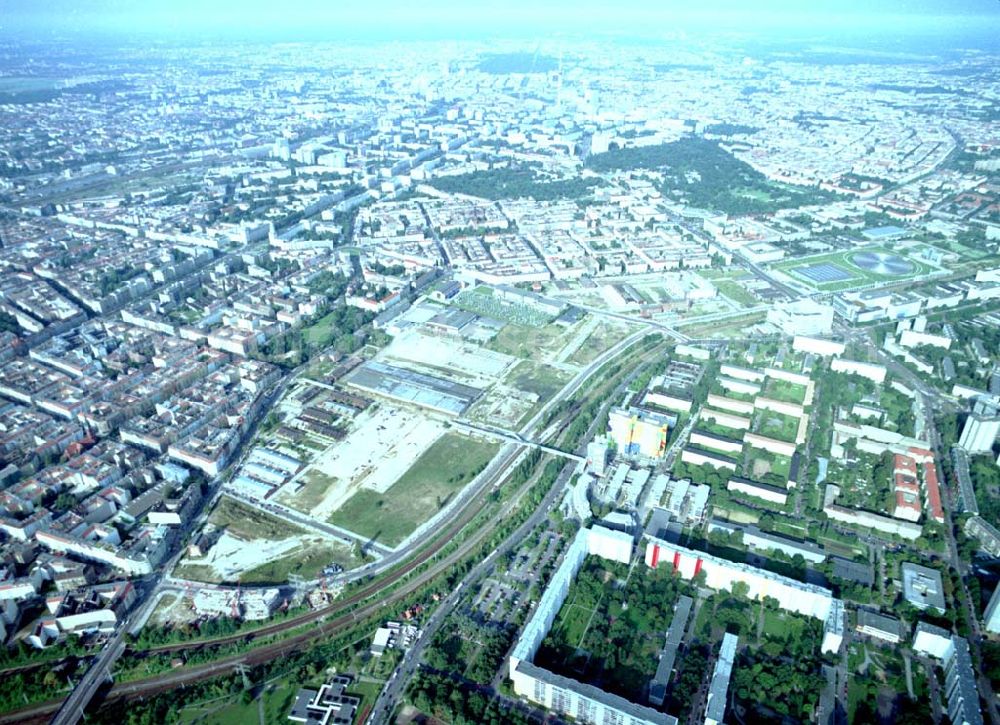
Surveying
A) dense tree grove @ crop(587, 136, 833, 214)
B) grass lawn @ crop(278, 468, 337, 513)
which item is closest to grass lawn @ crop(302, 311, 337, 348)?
grass lawn @ crop(278, 468, 337, 513)

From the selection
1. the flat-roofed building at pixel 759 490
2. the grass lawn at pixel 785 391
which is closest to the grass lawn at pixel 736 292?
the grass lawn at pixel 785 391

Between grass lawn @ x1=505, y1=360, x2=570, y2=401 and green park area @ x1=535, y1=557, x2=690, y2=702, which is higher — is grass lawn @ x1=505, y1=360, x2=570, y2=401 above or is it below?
below

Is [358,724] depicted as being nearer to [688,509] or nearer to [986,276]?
[688,509]

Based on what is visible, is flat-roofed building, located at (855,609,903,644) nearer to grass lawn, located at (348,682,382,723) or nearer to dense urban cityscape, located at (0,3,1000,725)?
dense urban cityscape, located at (0,3,1000,725)

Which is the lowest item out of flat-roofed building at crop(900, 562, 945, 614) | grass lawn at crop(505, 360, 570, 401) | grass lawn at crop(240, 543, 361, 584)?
grass lawn at crop(505, 360, 570, 401)

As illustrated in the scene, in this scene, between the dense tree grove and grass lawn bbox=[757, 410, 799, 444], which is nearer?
grass lawn bbox=[757, 410, 799, 444]

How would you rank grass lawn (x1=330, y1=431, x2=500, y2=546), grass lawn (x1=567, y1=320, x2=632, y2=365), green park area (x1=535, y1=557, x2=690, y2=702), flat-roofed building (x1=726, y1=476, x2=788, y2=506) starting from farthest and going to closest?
grass lawn (x1=567, y1=320, x2=632, y2=365) < flat-roofed building (x1=726, y1=476, x2=788, y2=506) < grass lawn (x1=330, y1=431, x2=500, y2=546) < green park area (x1=535, y1=557, x2=690, y2=702)

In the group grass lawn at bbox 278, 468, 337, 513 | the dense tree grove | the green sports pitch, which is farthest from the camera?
the dense tree grove
